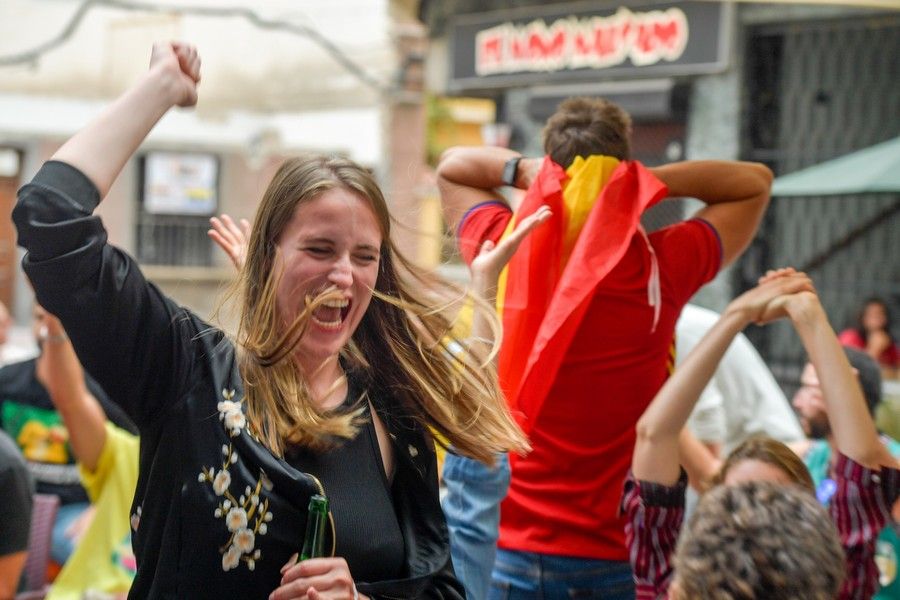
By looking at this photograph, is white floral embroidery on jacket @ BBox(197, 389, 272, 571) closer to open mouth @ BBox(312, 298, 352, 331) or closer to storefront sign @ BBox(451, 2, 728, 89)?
open mouth @ BBox(312, 298, 352, 331)

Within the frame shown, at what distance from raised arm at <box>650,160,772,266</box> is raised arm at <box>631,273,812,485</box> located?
0.26m

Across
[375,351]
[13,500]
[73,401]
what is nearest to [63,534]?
[73,401]

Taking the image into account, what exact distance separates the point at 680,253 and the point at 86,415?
2.14 metres

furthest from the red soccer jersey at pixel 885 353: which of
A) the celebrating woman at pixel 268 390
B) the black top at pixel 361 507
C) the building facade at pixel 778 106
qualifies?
the black top at pixel 361 507

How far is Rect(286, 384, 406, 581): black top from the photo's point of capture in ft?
5.90

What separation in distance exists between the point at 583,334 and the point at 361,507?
0.98 meters

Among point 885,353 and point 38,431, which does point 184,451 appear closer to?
point 38,431

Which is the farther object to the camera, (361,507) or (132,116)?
(361,507)

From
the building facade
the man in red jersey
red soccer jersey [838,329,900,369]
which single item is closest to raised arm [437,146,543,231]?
the man in red jersey

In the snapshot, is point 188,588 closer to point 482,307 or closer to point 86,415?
point 482,307

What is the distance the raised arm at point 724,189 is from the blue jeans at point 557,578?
791 millimetres

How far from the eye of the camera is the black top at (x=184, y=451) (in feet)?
5.21

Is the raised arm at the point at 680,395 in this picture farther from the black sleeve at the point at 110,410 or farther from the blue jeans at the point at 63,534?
the blue jeans at the point at 63,534

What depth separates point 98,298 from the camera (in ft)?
5.08
